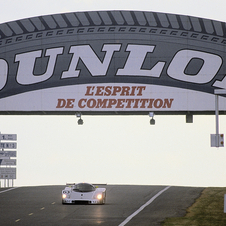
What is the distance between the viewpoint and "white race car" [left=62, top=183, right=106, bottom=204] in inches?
1217

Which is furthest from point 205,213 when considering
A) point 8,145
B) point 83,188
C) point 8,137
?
point 8,137

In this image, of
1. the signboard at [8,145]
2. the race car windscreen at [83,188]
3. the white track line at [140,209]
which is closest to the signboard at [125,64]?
the white track line at [140,209]

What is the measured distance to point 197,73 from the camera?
3794cm

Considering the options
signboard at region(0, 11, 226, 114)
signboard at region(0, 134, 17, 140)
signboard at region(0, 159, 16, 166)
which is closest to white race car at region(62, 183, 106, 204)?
signboard at region(0, 11, 226, 114)

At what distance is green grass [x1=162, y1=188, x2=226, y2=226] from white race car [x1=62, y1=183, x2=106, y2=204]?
5.18 metres

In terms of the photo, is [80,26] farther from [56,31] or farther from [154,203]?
[154,203]

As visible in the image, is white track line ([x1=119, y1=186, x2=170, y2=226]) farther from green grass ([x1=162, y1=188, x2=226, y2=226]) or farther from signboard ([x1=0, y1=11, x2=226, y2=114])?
signboard ([x1=0, y1=11, x2=226, y2=114])

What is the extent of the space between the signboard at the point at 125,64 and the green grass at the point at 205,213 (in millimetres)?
6524

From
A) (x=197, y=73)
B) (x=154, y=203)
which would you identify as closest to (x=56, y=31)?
(x=197, y=73)

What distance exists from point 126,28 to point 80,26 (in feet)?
10.7

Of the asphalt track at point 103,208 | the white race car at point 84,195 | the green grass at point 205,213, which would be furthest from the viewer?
the white race car at point 84,195

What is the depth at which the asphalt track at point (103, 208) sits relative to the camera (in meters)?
24.0

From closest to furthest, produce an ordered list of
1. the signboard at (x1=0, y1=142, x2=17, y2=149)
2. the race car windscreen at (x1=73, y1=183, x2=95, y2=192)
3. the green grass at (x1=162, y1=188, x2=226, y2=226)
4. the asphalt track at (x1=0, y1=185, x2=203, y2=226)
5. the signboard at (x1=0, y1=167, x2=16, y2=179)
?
the green grass at (x1=162, y1=188, x2=226, y2=226) < the asphalt track at (x1=0, y1=185, x2=203, y2=226) < the race car windscreen at (x1=73, y1=183, x2=95, y2=192) < the signboard at (x1=0, y1=167, x2=16, y2=179) < the signboard at (x1=0, y1=142, x2=17, y2=149)

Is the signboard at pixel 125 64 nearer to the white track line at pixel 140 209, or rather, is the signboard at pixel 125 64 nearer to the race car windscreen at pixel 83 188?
the white track line at pixel 140 209
